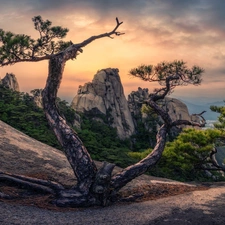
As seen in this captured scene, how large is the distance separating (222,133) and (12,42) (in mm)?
11424

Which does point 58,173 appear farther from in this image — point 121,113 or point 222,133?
point 121,113

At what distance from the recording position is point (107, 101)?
162ft

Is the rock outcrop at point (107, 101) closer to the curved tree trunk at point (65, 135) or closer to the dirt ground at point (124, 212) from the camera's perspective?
the curved tree trunk at point (65, 135)

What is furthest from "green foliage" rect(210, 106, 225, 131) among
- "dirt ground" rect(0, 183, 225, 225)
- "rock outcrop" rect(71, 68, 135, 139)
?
"rock outcrop" rect(71, 68, 135, 139)

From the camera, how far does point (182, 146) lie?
15133 millimetres

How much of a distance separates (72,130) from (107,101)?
132 ft

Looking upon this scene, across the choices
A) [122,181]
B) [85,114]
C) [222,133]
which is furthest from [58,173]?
[85,114]

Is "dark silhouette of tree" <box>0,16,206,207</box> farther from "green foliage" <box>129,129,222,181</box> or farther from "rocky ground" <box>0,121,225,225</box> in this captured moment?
"green foliage" <box>129,129,222,181</box>

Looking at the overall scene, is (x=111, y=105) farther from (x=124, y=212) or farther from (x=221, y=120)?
(x=124, y=212)

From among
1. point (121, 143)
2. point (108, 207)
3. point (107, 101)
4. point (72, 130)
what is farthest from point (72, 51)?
point (107, 101)

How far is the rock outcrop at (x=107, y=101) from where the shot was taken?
46.8 metres

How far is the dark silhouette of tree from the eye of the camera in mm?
7832

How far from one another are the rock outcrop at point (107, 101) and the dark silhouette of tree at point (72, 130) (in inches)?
1377

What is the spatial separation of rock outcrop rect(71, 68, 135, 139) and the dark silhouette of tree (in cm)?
3498
